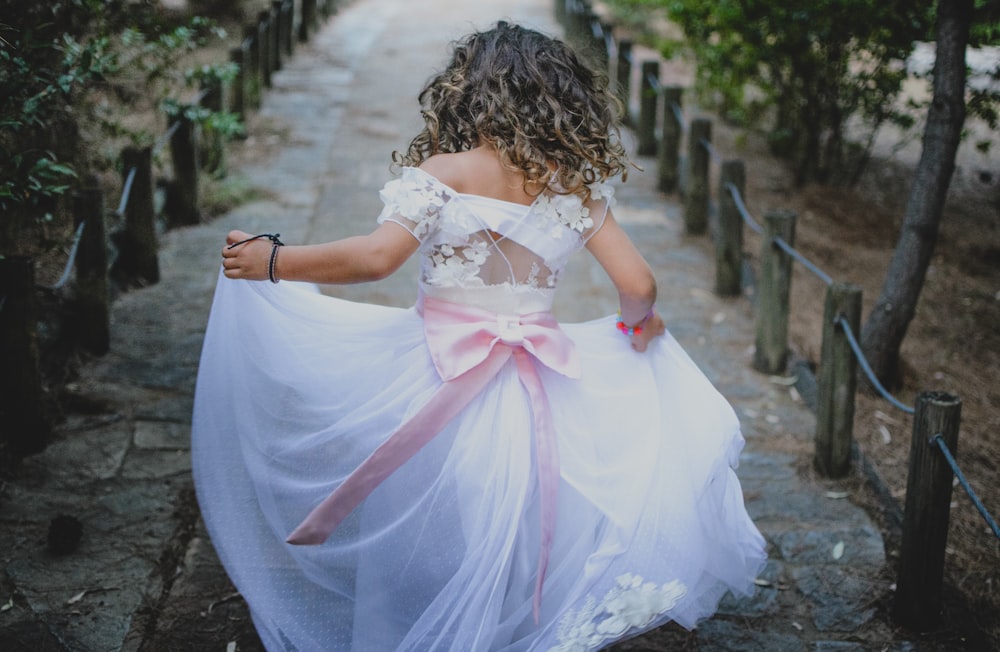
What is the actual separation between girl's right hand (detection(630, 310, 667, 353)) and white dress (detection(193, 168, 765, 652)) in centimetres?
3

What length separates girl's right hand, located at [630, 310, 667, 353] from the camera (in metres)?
2.85

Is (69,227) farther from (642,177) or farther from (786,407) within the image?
(642,177)

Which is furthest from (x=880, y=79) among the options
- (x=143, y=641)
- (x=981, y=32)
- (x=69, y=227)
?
(x=143, y=641)

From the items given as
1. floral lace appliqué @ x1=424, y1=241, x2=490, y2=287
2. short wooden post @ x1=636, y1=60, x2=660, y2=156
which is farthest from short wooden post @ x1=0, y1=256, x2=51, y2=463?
short wooden post @ x1=636, y1=60, x2=660, y2=156

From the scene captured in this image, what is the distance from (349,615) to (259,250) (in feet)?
3.62

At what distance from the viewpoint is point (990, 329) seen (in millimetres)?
6262

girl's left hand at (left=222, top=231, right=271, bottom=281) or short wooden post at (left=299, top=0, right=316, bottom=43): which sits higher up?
short wooden post at (left=299, top=0, right=316, bottom=43)

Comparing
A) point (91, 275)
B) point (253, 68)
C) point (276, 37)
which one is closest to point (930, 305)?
point (91, 275)

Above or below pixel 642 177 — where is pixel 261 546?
below

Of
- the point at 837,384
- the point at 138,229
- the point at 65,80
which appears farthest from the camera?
the point at 138,229

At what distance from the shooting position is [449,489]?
2.65 meters

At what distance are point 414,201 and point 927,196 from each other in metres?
3.12

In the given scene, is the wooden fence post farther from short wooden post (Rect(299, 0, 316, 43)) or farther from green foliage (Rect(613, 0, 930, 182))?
short wooden post (Rect(299, 0, 316, 43))

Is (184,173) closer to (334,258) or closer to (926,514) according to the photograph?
(334,258)
